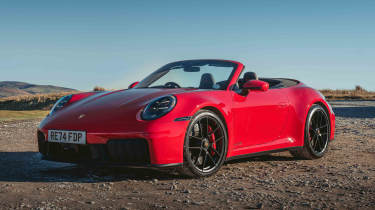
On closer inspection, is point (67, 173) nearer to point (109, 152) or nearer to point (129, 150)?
point (109, 152)

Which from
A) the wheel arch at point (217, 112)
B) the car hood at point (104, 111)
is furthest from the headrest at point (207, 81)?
the wheel arch at point (217, 112)

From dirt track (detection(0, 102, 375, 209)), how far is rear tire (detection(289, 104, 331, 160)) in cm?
12

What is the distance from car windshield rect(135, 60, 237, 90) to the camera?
531cm

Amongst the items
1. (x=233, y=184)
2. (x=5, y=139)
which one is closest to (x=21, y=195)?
(x=233, y=184)

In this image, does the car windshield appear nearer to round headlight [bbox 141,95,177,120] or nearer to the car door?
the car door

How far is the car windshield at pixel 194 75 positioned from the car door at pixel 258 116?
349 mm

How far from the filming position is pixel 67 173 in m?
4.77

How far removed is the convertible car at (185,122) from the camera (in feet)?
13.5

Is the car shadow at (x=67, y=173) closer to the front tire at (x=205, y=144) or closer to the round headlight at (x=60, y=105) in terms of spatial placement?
the front tire at (x=205, y=144)

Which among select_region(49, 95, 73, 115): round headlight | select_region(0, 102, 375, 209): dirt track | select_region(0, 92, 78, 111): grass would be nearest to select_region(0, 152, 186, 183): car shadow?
select_region(0, 102, 375, 209): dirt track

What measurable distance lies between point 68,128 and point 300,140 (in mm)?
3041

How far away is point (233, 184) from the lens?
163 inches

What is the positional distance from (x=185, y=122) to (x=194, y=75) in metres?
1.38

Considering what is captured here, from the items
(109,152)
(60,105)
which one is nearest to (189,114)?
(109,152)
